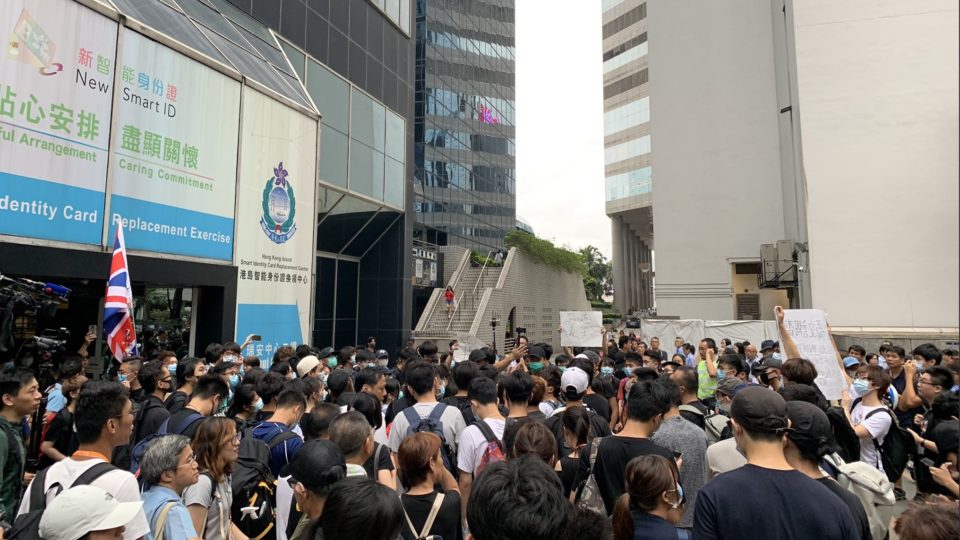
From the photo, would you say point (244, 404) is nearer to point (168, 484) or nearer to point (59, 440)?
point (59, 440)

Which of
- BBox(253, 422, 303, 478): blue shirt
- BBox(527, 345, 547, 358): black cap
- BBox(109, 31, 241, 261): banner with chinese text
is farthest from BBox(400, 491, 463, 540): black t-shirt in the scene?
BBox(109, 31, 241, 261): banner with chinese text

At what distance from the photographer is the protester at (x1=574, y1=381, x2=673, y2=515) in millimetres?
3367

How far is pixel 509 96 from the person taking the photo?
55312 millimetres

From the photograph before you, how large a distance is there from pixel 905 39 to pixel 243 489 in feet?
73.8

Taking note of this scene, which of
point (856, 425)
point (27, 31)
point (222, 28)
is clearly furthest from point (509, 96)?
point (856, 425)

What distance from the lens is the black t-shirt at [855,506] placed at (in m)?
2.69

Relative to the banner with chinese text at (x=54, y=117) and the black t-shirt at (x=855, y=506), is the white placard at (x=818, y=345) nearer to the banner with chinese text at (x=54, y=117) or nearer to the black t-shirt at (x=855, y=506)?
the black t-shirt at (x=855, y=506)

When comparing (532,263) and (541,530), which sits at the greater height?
(532,263)

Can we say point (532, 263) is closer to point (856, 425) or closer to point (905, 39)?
point (905, 39)

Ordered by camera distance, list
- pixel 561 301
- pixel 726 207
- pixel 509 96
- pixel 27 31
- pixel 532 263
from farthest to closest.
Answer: pixel 509 96, pixel 561 301, pixel 532 263, pixel 726 207, pixel 27 31

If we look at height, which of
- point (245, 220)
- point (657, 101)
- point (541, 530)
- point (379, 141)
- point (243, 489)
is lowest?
point (243, 489)

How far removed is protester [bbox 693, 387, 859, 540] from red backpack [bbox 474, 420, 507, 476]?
1.69m

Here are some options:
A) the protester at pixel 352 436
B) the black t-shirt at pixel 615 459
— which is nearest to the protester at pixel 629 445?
the black t-shirt at pixel 615 459

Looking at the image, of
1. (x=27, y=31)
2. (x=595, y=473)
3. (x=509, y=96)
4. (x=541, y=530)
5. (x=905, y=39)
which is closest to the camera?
(x=541, y=530)
